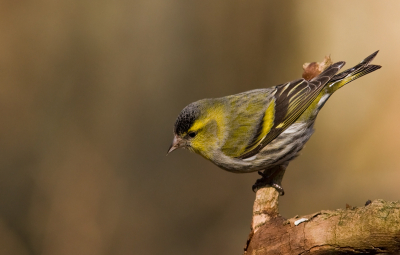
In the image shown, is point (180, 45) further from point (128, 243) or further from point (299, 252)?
point (299, 252)

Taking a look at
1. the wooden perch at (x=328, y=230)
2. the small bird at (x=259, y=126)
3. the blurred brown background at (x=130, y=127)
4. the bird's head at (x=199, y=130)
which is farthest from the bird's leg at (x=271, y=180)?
the blurred brown background at (x=130, y=127)

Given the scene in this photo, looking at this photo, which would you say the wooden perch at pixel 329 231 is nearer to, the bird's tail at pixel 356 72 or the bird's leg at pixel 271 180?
the bird's leg at pixel 271 180

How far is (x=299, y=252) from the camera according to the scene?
118 inches

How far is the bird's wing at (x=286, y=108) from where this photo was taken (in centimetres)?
421

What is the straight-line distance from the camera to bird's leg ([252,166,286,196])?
3.86 m

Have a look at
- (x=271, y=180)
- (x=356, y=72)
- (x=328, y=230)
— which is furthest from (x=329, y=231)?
(x=356, y=72)

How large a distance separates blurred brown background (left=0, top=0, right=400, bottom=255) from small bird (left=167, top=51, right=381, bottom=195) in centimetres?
282

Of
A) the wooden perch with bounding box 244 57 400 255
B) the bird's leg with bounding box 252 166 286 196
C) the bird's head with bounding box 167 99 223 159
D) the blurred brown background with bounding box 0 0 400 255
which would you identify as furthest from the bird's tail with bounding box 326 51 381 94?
the blurred brown background with bounding box 0 0 400 255

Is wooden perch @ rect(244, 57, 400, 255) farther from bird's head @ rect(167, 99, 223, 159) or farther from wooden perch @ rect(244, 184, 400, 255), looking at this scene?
bird's head @ rect(167, 99, 223, 159)

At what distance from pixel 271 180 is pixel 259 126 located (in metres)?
0.57

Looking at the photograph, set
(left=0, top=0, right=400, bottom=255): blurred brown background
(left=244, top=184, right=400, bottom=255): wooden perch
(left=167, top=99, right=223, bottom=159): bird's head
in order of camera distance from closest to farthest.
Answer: (left=244, top=184, right=400, bottom=255): wooden perch, (left=167, top=99, right=223, bottom=159): bird's head, (left=0, top=0, right=400, bottom=255): blurred brown background

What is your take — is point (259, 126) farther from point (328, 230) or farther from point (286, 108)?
point (328, 230)

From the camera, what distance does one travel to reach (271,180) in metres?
4.07

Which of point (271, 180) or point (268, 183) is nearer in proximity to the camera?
point (268, 183)
